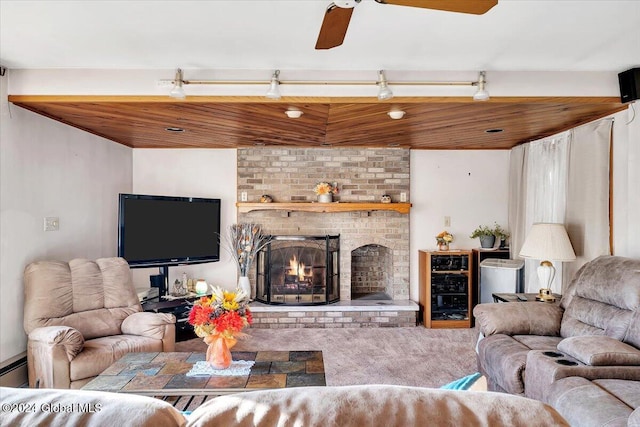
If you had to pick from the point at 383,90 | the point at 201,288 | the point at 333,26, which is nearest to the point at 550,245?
the point at 383,90

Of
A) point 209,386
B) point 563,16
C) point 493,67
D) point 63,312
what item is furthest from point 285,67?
point 63,312

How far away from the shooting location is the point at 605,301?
8.90 ft

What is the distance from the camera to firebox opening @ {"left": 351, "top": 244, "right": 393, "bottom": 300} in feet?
18.4

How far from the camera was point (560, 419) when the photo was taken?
31.7 inches

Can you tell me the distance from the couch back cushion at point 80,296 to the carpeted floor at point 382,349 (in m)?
1.00

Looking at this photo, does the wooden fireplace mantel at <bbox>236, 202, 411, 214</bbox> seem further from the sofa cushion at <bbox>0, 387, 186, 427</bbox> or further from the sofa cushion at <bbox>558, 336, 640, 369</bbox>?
the sofa cushion at <bbox>0, 387, 186, 427</bbox>

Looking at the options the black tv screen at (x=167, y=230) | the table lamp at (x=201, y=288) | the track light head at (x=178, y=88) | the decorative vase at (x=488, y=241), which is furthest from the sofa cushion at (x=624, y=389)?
the black tv screen at (x=167, y=230)

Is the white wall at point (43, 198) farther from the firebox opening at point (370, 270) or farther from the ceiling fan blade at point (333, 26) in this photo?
the firebox opening at point (370, 270)

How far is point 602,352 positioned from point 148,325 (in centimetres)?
300

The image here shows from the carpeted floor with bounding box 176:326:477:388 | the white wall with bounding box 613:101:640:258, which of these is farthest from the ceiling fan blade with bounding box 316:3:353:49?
the white wall with bounding box 613:101:640:258

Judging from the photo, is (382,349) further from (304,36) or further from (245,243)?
(304,36)

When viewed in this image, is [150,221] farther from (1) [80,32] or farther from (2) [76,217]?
(1) [80,32]

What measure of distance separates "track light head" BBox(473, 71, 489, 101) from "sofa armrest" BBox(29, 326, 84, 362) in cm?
323

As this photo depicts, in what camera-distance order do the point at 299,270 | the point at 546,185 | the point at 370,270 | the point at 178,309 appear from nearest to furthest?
the point at 178,309, the point at 546,185, the point at 299,270, the point at 370,270
